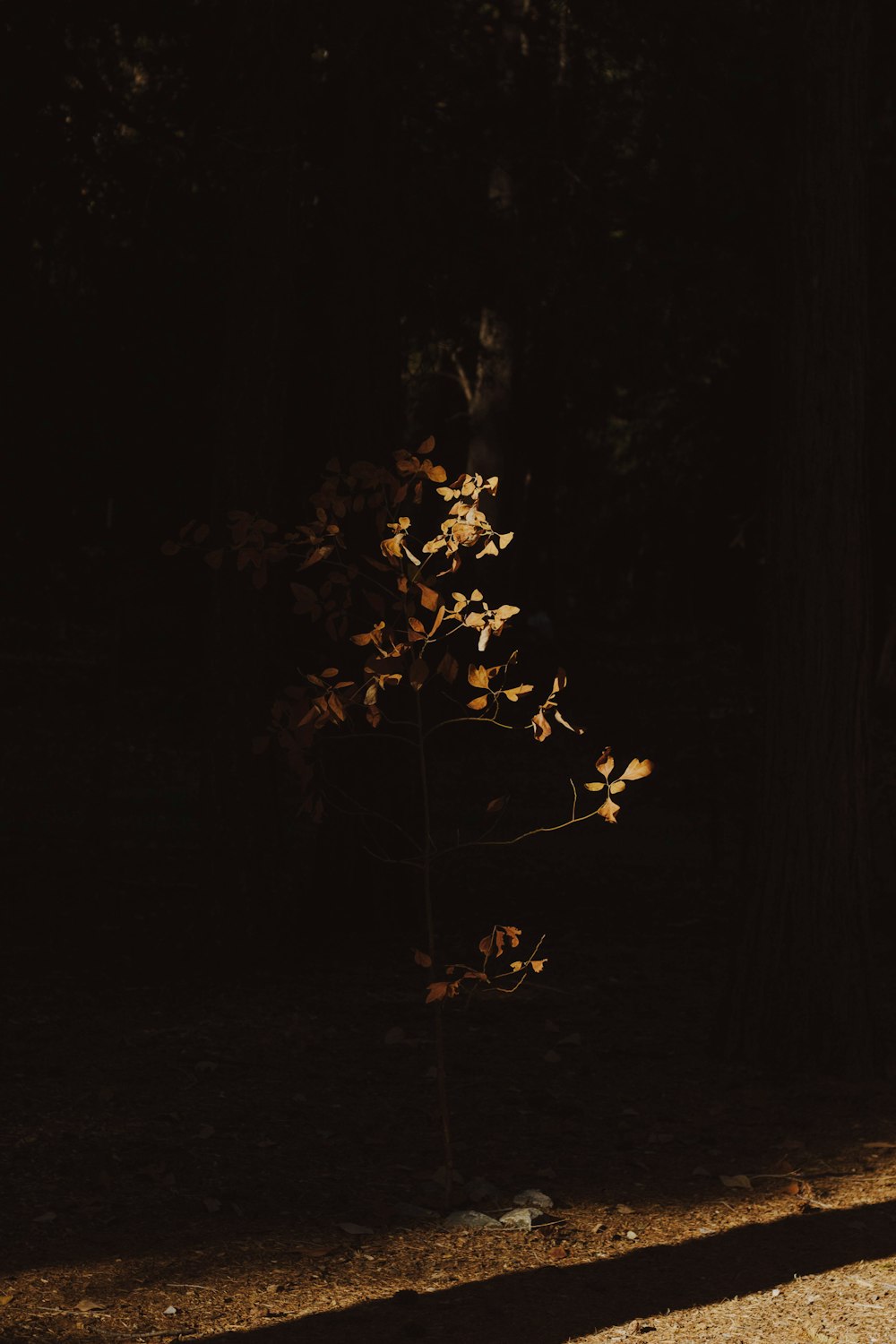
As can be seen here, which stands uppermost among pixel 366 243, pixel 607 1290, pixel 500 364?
pixel 500 364

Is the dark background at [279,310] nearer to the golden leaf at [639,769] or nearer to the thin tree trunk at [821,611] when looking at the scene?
the thin tree trunk at [821,611]

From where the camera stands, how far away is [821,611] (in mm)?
7105

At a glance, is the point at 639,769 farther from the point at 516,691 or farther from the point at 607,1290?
the point at 607,1290

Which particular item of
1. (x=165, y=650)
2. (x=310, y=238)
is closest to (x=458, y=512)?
(x=310, y=238)

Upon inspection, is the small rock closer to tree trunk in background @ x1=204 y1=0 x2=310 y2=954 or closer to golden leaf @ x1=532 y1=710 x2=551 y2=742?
golden leaf @ x1=532 y1=710 x2=551 y2=742

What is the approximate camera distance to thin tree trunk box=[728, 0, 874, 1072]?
23.3 feet

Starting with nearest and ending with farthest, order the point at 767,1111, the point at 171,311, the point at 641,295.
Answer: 1. the point at 767,1111
2. the point at 171,311
3. the point at 641,295

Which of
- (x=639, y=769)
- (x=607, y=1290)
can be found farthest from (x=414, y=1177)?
(x=639, y=769)

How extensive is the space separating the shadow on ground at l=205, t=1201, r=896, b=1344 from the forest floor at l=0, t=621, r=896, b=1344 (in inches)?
0.5

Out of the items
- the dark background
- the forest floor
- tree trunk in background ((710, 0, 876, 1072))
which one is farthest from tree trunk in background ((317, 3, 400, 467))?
tree trunk in background ((710, 0, 876, 1072))

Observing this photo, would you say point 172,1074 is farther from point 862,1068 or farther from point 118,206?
point 118,206

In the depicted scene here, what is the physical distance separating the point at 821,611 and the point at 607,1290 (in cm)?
324

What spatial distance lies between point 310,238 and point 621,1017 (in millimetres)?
8859

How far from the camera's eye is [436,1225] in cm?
544
